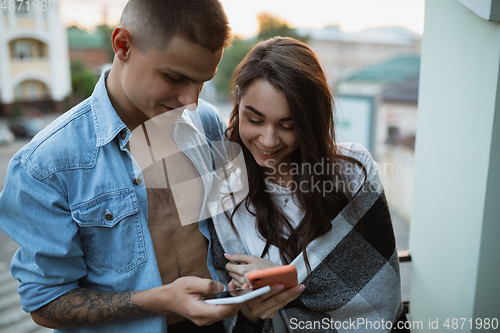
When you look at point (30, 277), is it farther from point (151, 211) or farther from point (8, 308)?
point (8, 308)

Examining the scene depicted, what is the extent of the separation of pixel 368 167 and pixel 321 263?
1.77 ft

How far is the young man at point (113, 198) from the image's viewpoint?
47.1 inches

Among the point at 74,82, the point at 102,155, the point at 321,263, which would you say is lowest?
the point at 321,263

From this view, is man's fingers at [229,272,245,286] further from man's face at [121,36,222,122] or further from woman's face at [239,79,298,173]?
man's face at [121,36,222,122]

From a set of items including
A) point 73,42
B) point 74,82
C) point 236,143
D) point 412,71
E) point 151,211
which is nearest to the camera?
point 151,211

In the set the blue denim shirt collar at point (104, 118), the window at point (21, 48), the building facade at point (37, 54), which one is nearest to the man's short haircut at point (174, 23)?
the blue denim shirt collar at point (104, 118)

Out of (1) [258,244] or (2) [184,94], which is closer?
(2) [184,94]

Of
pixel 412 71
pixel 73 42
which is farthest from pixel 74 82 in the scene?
pixel 412 71

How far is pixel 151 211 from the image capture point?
147cm

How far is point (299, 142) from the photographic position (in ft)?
5.02

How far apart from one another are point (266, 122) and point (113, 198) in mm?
695

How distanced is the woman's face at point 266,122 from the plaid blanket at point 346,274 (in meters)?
0.38

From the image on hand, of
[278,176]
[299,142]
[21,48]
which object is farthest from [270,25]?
[299,142]

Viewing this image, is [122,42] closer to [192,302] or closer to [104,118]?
[104,118]
